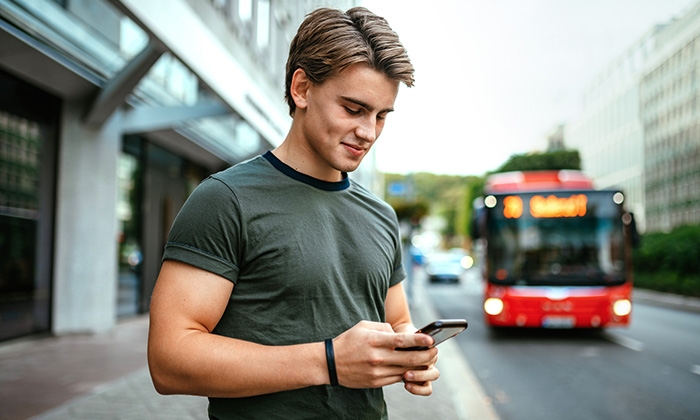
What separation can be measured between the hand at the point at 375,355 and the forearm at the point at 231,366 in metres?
0.06

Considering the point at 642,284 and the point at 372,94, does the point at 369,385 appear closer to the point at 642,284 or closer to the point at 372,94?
the point at 372,94

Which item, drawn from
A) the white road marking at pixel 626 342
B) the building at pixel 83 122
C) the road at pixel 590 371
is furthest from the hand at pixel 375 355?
the white road marking at pixel 626 342

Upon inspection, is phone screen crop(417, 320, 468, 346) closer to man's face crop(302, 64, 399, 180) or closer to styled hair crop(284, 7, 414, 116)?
man's face crop(302, 64, 399, 180)

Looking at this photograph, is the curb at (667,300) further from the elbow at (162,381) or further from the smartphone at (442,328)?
the elbow at (162,381)

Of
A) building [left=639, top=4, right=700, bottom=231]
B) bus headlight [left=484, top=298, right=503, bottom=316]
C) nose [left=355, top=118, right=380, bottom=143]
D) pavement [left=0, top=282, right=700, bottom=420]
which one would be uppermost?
building [left=639, top=4, right=700, bottom=231]

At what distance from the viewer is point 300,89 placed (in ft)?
5.18

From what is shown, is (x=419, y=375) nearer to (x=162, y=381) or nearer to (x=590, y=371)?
(x=162, y=381)

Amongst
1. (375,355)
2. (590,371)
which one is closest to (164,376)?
(375,355)

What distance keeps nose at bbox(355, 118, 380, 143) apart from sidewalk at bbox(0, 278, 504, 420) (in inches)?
156

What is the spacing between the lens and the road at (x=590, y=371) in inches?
236

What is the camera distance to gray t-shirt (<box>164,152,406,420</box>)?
4.44 feet

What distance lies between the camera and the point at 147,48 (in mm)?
7629

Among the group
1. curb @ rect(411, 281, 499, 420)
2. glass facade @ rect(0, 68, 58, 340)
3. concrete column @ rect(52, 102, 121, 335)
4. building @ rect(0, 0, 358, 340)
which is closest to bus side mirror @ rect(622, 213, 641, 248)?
curb @ rect(411, 281, 499, 420)

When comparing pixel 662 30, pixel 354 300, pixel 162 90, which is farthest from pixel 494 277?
pixel 662 30
